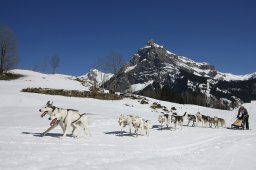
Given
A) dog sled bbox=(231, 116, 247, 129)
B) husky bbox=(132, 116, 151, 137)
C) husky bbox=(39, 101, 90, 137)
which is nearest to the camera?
husky bbox=(39, 101, 90, 137)

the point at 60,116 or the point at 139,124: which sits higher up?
the point at 60,116

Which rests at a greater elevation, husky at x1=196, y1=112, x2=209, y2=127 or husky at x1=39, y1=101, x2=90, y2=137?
husky at x1=196, y1=112, x2=209, y2=127

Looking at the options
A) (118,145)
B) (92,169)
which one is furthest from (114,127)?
(92,169)

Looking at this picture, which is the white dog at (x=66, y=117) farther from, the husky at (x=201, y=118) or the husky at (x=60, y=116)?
the husky at (x=201, y=118)

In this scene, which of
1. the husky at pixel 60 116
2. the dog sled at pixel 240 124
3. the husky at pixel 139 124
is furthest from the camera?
the dog sled at pixel 240 124

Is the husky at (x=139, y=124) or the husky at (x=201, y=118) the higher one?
the husky at (x=201, y=118)

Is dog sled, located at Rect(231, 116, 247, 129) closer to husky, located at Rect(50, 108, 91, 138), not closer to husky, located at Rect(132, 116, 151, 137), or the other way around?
husky, located at Rect(132, 116, 151, 137)

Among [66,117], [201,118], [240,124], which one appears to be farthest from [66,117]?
[240,124]

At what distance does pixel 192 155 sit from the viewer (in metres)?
12.6

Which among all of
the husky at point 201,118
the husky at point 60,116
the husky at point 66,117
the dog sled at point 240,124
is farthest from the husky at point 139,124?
the dog sled at point 240,124

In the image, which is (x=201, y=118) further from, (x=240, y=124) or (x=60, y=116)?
(x=60, y=116)

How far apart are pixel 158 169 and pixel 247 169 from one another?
325 cm

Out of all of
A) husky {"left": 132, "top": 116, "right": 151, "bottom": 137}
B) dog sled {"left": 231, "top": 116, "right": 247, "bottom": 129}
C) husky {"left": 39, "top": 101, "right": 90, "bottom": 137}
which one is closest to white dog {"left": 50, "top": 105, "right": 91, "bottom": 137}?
husky {"left": 39, "top": 101, "right": 90, "bottom": 137}

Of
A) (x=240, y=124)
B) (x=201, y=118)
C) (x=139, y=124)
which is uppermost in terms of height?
(x=201, y=118)
